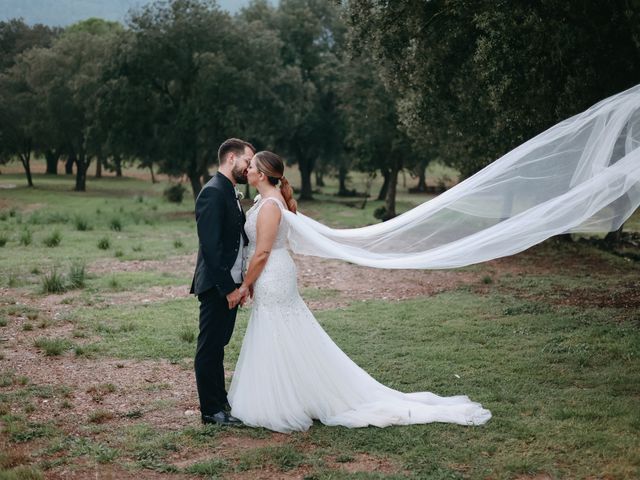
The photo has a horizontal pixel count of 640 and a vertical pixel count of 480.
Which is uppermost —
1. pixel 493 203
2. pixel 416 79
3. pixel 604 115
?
pixel 416 79

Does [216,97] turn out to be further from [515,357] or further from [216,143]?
[515,357]

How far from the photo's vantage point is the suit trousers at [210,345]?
675cm

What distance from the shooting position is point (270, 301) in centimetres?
684

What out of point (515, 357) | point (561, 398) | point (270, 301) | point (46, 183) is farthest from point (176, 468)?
point (46, 183)

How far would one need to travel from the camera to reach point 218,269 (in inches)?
256

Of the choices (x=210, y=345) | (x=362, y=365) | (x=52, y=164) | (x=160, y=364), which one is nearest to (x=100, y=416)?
(x=210, y=345)

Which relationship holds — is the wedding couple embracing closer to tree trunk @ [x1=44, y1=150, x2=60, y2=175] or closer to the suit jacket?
the suit jacket

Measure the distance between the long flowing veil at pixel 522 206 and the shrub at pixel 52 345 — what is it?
413 cm

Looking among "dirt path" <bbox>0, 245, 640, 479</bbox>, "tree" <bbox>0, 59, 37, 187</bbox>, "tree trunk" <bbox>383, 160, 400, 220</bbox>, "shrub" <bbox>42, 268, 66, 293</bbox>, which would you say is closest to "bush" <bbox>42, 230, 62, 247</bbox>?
"dirt path" <bbox>0, 245, 640, 479</bbox>

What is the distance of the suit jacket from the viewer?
6512 millimetres

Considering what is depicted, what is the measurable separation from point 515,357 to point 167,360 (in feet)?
15.2

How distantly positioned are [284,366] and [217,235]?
1.46m

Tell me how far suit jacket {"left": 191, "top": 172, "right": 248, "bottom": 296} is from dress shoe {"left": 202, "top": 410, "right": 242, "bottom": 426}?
1251 millimetres

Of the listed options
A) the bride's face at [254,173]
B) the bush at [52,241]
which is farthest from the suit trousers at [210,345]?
the bush at [52,241]
